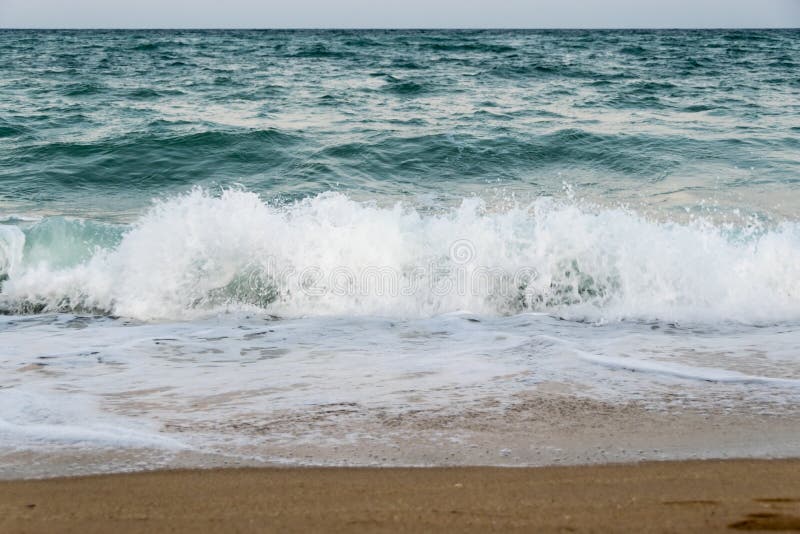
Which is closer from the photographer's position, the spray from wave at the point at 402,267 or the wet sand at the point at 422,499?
the wet sand at the point at 422,499

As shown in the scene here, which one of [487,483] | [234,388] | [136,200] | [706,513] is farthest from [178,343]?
[136,200]

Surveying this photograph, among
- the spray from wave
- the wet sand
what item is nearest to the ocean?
the spray from wave

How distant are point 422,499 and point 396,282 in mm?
3604

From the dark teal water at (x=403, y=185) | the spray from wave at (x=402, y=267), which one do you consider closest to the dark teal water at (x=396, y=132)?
the dark teal water at (x=403, y=185)

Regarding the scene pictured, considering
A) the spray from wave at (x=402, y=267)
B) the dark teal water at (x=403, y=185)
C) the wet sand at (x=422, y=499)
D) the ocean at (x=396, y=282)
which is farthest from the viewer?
the dark teal water at (x=403, y=185)

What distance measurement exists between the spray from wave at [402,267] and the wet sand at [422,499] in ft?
9.19

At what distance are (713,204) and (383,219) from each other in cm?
380

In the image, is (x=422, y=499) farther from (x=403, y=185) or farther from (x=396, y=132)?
(x=396, y=132)

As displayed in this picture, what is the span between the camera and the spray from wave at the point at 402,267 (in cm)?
536

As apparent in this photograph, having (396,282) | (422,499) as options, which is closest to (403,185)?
(396,282)

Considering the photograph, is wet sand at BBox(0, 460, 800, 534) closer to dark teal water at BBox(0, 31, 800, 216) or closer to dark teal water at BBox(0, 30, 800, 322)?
dark teal water at BBox(0, 30, 800, 322)

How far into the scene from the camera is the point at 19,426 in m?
2.87

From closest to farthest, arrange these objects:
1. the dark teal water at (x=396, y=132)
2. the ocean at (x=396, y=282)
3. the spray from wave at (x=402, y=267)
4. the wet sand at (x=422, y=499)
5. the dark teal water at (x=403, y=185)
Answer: the wet sand at (x=422, y=499) → the ocean at (x=396, y=282) → the spray from wave at (x=402, y=267) → the dark teal water at (x=403, y=185) → the dark teal water at (x=396, y=132)

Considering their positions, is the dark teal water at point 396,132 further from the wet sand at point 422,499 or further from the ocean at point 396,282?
the wet sand at point 422,499
